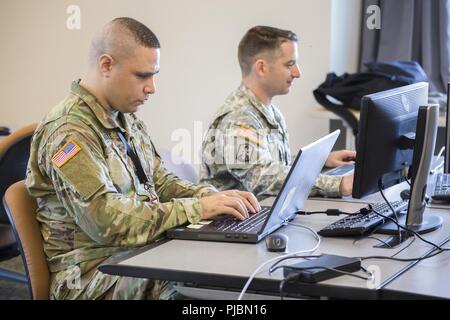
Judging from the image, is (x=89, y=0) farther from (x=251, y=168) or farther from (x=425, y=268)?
(x=425, y=268)

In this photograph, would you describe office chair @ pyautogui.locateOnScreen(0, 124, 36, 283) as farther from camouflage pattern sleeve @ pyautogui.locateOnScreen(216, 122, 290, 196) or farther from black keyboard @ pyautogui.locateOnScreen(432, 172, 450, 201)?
black keyboard @ pyautogui.locateOnScreen(432, 172, 450, 201)

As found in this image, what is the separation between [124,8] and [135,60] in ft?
8.43

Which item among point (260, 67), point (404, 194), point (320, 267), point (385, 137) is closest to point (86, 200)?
point (320, 267)

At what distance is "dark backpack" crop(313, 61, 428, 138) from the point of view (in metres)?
3.81

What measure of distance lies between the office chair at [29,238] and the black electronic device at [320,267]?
0.78 metres

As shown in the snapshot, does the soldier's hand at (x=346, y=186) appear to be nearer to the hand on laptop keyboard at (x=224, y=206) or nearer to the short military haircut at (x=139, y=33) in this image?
the hand on laptop keyboard at (x=224, y=206)

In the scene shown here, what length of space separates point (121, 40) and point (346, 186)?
858mm

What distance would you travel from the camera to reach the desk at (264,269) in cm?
152

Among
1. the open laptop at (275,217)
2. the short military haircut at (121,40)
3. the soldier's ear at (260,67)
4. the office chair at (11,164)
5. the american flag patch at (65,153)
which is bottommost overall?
the office chair at (11,164)

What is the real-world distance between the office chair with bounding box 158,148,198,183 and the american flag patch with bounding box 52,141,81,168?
2.38 feet

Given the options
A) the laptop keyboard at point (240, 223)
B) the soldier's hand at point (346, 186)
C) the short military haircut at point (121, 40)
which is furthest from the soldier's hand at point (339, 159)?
the short military haircut at point (121, 40)

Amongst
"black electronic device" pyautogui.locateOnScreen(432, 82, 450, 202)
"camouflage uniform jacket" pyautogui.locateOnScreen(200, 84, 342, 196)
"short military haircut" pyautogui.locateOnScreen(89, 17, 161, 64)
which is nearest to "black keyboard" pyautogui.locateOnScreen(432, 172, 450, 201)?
"black electronic device" pyautogui.locateOnScreen(432, 82, 450, 202)

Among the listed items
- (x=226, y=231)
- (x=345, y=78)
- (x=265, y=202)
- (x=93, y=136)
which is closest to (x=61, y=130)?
(x=93, y=136)

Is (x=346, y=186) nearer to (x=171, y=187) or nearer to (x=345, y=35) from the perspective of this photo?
(x=171, y=187)
